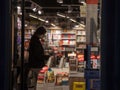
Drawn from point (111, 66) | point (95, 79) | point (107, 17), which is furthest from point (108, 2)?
point (95, 79)

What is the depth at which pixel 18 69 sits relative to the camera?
4699 millimetres

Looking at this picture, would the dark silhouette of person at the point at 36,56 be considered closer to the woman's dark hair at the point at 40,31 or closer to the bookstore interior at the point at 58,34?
the woman's dark hair at the point at 40,31

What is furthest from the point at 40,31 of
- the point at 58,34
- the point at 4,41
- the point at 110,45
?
the point at 58,34

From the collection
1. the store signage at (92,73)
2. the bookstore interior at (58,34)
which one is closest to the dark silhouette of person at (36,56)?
the bookstore interior at (58,34)

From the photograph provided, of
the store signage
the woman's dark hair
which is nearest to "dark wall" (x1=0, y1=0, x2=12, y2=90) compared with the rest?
the store signage

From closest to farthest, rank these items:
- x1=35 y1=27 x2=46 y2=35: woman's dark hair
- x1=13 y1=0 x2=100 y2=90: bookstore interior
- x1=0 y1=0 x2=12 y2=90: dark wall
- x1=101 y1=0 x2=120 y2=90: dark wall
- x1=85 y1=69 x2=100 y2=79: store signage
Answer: x1=101 y1=0 x2=120 y2=90: dark wall → x1=0 y1=0 x2=12 y2=90: dark wall → x1=85 y1=69 x2=100 y2=79: store signage → x1=35 y1=27 x2=46 y2=35: woman's dark hair → x1=13 y1=0 x2=100 y2=90: bookstore interior

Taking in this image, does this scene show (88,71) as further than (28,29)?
No

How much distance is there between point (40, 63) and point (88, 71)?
9.06ft

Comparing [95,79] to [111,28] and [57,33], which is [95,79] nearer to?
[111,28]

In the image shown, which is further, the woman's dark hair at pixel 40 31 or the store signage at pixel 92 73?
the woman's dark hair at pixel 40 31

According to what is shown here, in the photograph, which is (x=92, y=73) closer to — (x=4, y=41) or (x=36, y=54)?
(x=4, y=41)

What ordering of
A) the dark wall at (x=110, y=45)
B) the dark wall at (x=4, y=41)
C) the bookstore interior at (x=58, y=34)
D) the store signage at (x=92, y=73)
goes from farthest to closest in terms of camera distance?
the bookstore interior at (x=58, y=34) → the store signage at (x=92, y=73) → the dark wall at (x=4, y=41) → the dark wall at (x=110, y=45)

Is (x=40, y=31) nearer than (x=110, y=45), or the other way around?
(x=110, y=45)

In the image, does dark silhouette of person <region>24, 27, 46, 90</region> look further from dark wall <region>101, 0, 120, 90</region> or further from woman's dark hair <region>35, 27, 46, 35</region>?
dark wall <region>101, 0, 120, 90</region>
